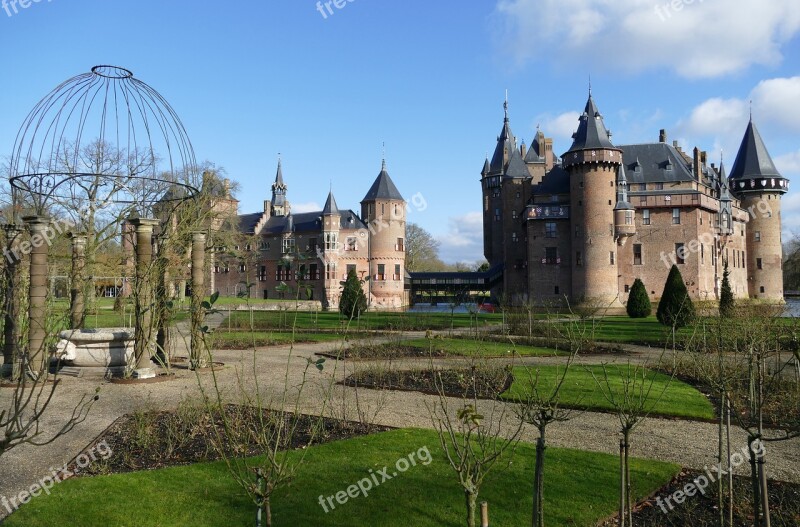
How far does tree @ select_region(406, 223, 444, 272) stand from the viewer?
71425mm

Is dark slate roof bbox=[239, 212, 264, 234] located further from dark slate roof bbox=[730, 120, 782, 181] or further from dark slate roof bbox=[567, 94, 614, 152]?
dark slate roof bbox=[730, 120, 782, 181]

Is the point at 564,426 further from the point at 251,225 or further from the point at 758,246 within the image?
the point at 251,225

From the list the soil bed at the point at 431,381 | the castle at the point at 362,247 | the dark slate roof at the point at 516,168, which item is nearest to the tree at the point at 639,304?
the dark slate roof at the point at 516,168

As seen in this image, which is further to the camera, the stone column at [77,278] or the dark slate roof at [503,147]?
the dark slate roof at [503,147]

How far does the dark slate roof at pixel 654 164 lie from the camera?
4459cm

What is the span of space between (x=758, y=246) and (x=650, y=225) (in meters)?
15.8

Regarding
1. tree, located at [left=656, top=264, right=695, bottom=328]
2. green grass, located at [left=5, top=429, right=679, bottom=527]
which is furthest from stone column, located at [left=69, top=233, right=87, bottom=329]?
tree, located at [left=656, top=264, right=695, bottom=328]

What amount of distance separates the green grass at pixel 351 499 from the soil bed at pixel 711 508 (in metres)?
0.20

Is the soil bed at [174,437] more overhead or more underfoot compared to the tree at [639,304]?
more underfoot

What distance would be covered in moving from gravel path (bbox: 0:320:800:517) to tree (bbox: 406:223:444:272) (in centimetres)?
5859

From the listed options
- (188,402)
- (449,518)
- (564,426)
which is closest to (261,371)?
(188,402)

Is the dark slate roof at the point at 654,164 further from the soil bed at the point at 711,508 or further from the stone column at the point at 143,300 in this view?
the soil bed at the point at 711,508

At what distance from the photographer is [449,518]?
500 centimetres

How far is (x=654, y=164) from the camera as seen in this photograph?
4569 centimetres
